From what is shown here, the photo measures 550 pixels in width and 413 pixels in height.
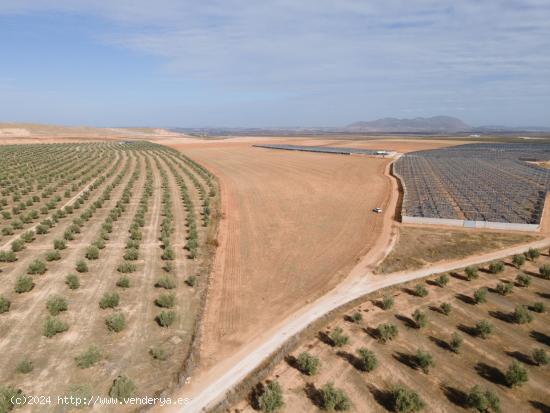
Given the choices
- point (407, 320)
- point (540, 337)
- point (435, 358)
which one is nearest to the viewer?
point (435, 358)

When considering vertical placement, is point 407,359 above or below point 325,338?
below

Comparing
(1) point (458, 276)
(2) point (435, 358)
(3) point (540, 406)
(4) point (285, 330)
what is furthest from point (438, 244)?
(4) point (285, 330)

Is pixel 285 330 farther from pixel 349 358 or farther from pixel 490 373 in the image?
pixel 490 373

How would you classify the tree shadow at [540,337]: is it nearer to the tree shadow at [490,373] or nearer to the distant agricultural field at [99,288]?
the tree shadow at [490,373]

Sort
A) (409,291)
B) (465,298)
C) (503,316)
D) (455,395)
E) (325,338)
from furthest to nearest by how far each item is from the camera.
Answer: (409,291) → (465,298) → (503,316) → (325,338) → (455,395)

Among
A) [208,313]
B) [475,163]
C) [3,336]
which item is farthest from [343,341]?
[475,163]

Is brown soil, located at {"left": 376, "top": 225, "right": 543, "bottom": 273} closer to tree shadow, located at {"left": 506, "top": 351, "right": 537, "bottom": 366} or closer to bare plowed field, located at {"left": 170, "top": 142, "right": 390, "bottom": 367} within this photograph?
bare plowed field, located at {"left": 170, "top": 142, "right": 390, "bottom": 367}

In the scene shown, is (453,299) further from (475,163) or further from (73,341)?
(475,163)
